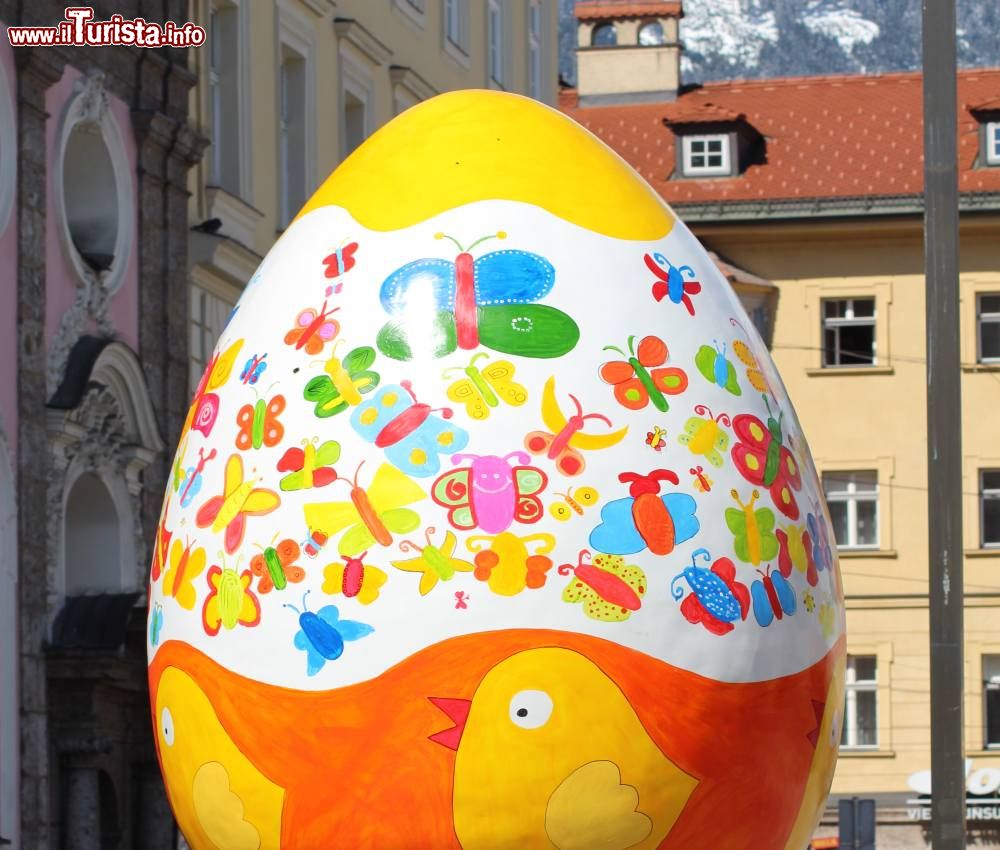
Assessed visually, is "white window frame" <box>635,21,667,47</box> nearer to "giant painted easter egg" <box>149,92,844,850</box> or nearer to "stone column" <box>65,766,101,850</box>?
"stone column" <box>65,766,101,850</box>

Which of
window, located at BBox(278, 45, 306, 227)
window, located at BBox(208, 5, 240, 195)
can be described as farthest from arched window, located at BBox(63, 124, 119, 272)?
window, located at BBox(278, 45, 306, 227)

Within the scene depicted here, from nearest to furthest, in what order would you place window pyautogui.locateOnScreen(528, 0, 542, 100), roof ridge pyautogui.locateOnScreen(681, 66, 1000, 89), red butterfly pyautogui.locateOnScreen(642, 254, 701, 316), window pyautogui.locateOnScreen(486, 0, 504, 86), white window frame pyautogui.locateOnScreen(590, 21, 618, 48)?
1. red butterfly pyautogui.locateOnScreen(642, 254, 701, 316)
2. window pyautogui.locateOnScreen(486, 0, 504, 86)
3. window pyautogui.locateOnScreen(528, 0, 542, 100)
4. roof ridge pyautogui.locateOnScreen(681, 66, 1000, 89)
5. white window frame pyautogui.locateOnScreen(590, 21, 618, 48)

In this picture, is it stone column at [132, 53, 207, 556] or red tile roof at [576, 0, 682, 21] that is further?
red tile roof at [576, 0, 682, 21]

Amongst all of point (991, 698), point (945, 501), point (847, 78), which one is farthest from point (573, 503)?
point (847, 78)

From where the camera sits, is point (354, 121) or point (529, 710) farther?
point (354, 121)

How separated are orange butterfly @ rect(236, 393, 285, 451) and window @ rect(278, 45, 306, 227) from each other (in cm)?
1720

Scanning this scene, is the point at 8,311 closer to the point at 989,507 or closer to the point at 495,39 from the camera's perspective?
the point at 495,39

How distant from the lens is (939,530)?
252 inches

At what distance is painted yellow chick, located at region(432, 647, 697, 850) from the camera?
270 inches

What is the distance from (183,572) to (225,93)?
15502mm

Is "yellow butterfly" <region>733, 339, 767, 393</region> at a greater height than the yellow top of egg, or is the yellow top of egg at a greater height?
the yellow top of egg

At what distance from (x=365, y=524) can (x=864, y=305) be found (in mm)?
32898

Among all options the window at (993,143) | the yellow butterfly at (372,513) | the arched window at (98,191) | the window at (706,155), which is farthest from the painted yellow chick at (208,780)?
the window at (993,143)

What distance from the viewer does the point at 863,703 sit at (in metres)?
38.0
